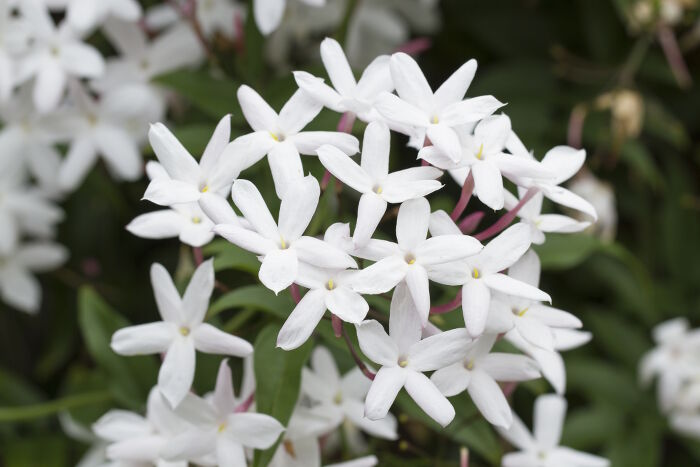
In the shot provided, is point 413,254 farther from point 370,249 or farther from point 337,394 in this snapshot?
point 337,394

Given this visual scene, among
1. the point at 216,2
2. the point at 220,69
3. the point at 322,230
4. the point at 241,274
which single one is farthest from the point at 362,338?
the point at 216,2

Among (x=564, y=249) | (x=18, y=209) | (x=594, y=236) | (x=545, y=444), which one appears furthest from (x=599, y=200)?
(x=18, y=209)

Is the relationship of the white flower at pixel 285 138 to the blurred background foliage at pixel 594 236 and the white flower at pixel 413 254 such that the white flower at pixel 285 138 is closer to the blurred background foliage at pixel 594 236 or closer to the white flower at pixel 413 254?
the white flower at pixel 413 254

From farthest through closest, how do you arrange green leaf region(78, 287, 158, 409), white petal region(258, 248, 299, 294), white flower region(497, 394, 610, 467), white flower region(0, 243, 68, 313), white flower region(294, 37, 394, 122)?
white flower region(0, 243, 68, 313) < green leaf region(78, 287, 158, 409) < white flower region(497, 394, 610, 467) < white flower region(294, 37, 394, 122) < white petal region(258, 248, 299, 294)

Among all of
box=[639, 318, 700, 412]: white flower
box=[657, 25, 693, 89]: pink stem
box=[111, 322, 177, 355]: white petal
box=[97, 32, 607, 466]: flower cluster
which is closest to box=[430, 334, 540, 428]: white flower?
box=[97, 32, 607, 466]: flower cluster

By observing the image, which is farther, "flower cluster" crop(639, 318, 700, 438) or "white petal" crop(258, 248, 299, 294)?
"flower cluster" crop(639, 318, 700, 438)

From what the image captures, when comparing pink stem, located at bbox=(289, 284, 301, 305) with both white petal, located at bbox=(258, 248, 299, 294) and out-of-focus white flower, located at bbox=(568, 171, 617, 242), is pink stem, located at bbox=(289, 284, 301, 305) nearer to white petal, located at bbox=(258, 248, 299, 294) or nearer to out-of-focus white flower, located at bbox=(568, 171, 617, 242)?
white petal, located at bbox=(258, 248, 299, 294)
